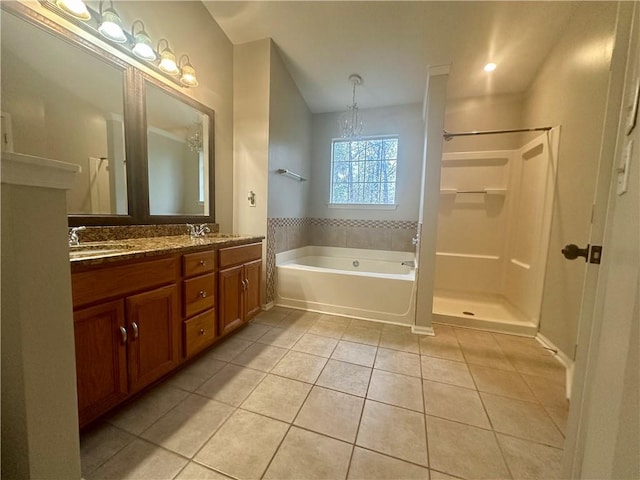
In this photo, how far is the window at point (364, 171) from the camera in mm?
3475

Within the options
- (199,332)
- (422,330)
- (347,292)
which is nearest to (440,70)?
(347,292)

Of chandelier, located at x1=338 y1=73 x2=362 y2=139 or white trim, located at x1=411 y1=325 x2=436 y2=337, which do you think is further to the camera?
chandelier, located at x1=338 y1=73 x2=362 y2=139

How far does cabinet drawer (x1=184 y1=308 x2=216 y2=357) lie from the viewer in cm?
155

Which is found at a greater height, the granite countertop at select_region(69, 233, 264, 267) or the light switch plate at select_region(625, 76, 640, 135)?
the light switch plate at select_region(625, 76, 640, 135)

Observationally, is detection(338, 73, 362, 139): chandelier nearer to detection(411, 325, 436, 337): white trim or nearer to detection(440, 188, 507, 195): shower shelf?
detection(440, 188, 507, 195): shower shelf

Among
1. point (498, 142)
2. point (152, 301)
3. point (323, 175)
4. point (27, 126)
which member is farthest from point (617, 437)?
point (323, 175)

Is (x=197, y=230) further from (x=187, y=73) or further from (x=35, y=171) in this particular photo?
(x=35, y=171)

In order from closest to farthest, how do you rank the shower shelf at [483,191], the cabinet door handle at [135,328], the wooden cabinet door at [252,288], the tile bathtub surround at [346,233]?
the cabinet door handle at [135,328], the wooden cabinet door at [252,288], the shower shelf at [483,191], the tile bathtub surround at [346,233]

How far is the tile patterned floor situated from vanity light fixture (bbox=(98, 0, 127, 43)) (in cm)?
212

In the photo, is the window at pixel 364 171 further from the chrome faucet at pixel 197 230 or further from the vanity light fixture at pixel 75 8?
the vanity light fixture at pixel 75 8

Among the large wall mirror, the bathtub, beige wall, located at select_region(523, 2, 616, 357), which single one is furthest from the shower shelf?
the large wall mirror

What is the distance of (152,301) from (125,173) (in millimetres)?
975

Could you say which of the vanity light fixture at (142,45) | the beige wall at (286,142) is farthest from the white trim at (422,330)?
the vanity light fixture at (142,45)

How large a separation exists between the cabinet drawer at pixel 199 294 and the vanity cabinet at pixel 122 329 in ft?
0.25
